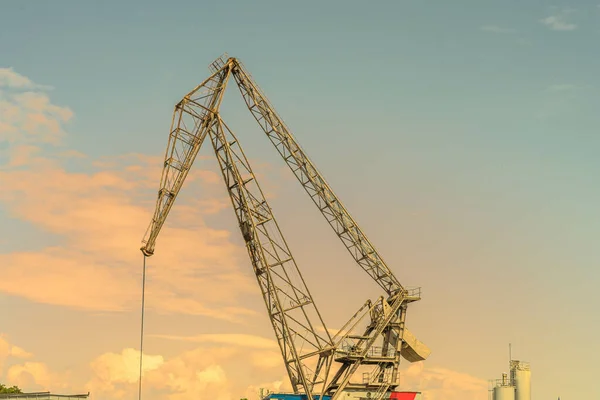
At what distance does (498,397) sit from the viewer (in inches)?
3108

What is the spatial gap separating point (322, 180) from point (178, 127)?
→ 12705 millimetres

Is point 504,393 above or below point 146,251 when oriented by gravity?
below

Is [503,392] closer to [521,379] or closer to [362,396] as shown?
[521,379]

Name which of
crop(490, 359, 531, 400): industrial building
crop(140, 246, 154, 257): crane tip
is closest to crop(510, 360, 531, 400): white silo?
crop(490, 359, 531, 400): industrial building

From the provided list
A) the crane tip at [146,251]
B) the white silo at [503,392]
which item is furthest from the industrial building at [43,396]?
the white silo at [503,392]

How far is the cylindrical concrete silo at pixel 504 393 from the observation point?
259 ft

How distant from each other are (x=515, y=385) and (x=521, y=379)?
0.85 meters

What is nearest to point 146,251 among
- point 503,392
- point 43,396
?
point 43,396

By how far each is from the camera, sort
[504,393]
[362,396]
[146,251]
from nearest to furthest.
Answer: [146,251] → [362,396] → [504,393]

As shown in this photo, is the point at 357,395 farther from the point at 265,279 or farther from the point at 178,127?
the point at 178,127

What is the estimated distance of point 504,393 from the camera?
78875mm

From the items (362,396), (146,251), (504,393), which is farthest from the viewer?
(504,393)

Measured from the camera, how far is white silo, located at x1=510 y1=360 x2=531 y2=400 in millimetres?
78812

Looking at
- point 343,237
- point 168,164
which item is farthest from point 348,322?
point 168,164
